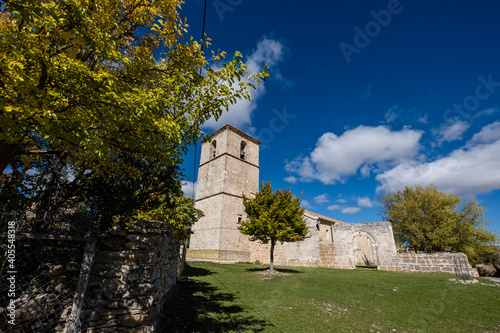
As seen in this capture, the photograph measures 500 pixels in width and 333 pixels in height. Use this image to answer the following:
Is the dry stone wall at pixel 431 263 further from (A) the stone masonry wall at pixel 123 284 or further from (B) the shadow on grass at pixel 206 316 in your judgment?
(A) the stone masonry wall at pixel 123 284

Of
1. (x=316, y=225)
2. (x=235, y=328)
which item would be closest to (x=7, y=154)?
(x=235, y=328)

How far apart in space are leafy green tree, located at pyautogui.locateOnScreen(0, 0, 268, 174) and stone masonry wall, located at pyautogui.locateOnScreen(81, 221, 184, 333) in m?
1.40

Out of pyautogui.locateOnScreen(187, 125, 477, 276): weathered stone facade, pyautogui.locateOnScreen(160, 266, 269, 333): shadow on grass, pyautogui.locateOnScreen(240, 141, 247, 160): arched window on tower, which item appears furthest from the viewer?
pyautogui.locateOnScreen(240, 141, 247, 160): arched window on tower

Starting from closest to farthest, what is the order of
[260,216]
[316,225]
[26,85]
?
[26,85]
[260,216]
[316,225]

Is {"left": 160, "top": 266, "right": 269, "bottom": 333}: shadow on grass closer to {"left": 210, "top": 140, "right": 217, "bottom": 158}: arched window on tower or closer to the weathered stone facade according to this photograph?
the weathered stone facade

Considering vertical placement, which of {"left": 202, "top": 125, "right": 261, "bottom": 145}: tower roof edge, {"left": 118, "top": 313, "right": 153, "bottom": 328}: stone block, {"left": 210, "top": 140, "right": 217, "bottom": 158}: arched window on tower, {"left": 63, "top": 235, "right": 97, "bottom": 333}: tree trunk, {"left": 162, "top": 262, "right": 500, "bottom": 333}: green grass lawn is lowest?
{"left": 162, "top": 262, "right": 500, "bottom": 333}: green grass lawn

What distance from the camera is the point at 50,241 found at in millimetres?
3270

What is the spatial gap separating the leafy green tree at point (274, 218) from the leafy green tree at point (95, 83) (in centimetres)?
1042

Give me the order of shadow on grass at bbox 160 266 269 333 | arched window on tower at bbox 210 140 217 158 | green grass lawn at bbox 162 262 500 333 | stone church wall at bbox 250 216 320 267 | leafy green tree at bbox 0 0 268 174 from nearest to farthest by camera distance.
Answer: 1. leafy green tree at bbox 0 0 268 174
2. shadow on grass at bbox 160 266 269 333
3. green grass lawn at bbox 162 262 500 333
4. stone church wall at bbox 250 216 320 267
5. arched window on tower at bbox 210 140 217 158

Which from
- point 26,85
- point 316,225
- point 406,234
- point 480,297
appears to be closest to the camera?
point 26,85

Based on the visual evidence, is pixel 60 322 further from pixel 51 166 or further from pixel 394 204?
pixel 394 204

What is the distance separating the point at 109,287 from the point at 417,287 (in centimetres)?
1258

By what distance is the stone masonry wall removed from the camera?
332cm

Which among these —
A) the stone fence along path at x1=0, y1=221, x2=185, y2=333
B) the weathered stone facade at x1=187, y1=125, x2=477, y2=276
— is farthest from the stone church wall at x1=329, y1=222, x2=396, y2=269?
the stone fence along path at x1=0, y1=221, x2=185, y2=333
